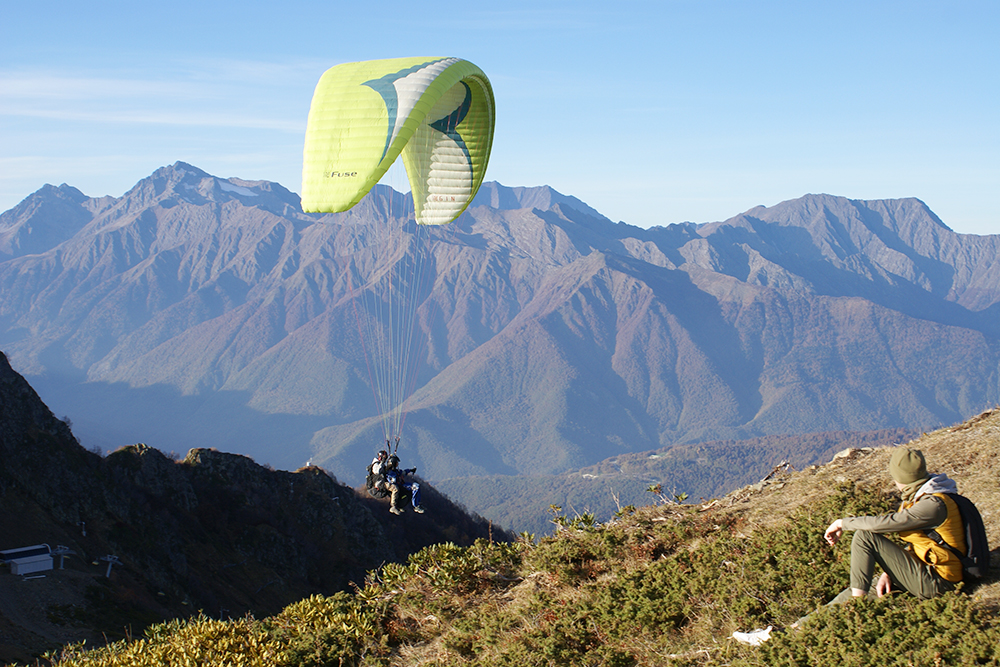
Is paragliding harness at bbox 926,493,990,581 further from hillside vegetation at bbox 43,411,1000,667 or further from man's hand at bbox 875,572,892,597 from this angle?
man's hand at bbox 875,572,892,597

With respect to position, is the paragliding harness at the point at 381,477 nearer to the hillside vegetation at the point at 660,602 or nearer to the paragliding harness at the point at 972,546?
Answer: the hillside vegetation at the point at 660,602

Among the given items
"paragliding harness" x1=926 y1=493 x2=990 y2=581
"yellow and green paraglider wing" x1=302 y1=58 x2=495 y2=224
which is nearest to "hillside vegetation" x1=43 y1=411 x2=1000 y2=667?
"paragliding harness" x1=926 y1=493 x2=990 y2=581

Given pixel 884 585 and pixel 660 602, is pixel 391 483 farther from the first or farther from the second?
pixel 884 585

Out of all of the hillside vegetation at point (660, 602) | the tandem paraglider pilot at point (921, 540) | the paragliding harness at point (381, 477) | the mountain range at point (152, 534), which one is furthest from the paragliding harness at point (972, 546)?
the mountain range at point (152, 534)

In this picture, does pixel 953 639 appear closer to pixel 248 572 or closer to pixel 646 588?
pixel 646 588

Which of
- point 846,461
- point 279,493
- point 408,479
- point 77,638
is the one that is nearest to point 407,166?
point 408,479
